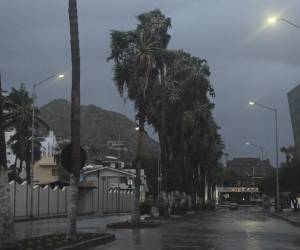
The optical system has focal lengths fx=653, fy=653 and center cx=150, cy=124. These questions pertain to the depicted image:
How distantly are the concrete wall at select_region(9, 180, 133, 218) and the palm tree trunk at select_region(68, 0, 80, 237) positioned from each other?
80.3 feet

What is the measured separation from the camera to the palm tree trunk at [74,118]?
72.0ft

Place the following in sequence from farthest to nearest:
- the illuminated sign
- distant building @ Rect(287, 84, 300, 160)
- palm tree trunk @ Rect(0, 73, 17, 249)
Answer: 1. the illuminated sign
2. distant building @ Rect(287, 84, 300, 160)
3. palm tree trunk @ Rect(0, 73, 17, 249)

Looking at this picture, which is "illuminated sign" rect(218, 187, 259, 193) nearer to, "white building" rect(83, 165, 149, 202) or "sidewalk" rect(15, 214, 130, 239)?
"white building" rect(83, 165, 149, 202)

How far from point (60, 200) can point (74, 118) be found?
139ft

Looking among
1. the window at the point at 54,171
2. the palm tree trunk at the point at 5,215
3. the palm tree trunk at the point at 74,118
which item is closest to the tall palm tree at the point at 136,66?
the palm tree trunk at the point at 74,118

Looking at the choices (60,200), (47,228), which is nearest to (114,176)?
(60,200)

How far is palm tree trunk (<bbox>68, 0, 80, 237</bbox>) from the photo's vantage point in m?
22.0

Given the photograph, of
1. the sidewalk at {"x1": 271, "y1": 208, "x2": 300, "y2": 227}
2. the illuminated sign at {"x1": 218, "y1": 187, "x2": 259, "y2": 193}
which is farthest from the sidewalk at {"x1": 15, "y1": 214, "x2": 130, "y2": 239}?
the illuminated sign at {"x1": 218, "y1": 187, "x2": 259, "y2": 193}

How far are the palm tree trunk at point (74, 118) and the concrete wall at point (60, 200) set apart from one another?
80.3 ft

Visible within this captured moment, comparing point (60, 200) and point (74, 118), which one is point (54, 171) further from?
point (74, 118)

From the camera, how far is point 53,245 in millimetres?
18156

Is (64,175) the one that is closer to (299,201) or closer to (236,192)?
(299,201)

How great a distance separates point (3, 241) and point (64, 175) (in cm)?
9940

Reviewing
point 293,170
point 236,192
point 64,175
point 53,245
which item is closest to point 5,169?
point 53,245
